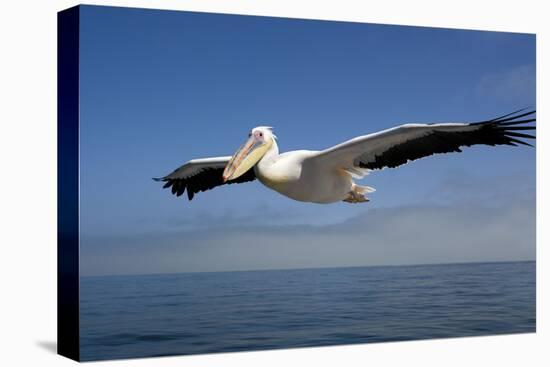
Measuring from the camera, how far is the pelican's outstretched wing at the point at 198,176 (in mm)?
11961

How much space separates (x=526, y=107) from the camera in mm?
13523

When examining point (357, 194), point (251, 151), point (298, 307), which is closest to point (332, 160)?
Answer: point (357, 194)

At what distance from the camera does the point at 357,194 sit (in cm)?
1277

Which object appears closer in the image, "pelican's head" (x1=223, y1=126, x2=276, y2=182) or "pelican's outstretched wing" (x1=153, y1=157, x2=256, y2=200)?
"pelican's outstretched wing" (x1=153, y1=157, x2=256, y2=200)

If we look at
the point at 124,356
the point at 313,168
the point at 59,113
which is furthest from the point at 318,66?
the point at 124,356

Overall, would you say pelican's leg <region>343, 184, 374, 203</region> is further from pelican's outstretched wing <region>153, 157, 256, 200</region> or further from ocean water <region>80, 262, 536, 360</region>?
pelican's outstretched wing <region>153, 157, 256, 200</region>

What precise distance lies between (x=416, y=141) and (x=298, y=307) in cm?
206

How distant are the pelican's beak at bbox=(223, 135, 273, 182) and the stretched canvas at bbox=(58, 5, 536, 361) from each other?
0.07 ft

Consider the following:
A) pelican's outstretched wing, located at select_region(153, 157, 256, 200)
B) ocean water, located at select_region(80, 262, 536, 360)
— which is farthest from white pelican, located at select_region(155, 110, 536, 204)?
ocean water, located at select_region(80, 262, 536, 360)

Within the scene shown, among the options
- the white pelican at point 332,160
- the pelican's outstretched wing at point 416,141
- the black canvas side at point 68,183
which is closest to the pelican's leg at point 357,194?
the white pelican at point 332,160

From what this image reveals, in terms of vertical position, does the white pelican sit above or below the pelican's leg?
above

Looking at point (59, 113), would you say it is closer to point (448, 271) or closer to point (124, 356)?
point (124, 356)

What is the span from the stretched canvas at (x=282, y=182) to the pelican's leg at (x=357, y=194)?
0.01 meters

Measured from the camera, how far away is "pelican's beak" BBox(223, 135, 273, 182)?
479 inches
